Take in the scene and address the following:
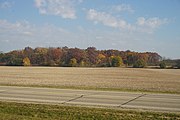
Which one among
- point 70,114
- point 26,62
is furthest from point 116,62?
point 70,114

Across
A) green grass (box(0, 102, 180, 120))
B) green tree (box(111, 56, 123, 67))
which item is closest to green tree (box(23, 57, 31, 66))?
green tree (box(111, 56, 123, 67))

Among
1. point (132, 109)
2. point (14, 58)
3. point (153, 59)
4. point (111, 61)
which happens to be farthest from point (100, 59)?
point (132, 109)

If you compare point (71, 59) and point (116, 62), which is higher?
point (71, 59)

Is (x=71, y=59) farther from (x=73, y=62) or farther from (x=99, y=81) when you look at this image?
(x=99, y=81)

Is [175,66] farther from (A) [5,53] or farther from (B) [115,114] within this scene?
(B) [115,114]

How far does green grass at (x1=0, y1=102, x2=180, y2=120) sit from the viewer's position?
11.6 metres

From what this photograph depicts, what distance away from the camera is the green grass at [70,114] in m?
11.6

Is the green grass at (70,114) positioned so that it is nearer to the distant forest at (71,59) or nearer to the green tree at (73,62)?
the distant forest at (71,59)

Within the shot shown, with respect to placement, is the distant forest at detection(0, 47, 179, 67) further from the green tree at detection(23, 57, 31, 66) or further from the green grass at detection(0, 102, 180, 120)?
the green grass at detection(0, 102, 180, 120)

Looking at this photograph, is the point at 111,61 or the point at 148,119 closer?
the point at 148,119

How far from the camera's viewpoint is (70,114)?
40.4 ft

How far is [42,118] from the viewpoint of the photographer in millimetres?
11500

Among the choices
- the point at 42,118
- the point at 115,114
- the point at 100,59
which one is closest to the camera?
the point at 42,118

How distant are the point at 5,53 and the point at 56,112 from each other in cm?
14269
